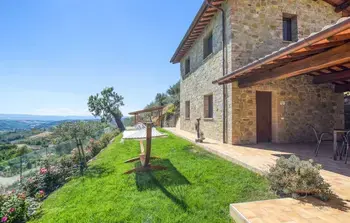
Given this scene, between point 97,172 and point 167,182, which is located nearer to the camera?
point 167,182

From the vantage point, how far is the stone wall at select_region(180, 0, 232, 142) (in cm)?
901

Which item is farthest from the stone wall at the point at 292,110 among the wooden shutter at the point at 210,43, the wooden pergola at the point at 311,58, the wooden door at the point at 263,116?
the wooden shutter at the point at 210,43

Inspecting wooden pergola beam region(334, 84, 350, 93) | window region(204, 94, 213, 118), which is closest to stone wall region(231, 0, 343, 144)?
wooden pergola beam region(334, 84, 350, 93)

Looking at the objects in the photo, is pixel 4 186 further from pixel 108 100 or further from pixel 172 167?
pixel 108 100

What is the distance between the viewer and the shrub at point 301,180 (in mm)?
3201

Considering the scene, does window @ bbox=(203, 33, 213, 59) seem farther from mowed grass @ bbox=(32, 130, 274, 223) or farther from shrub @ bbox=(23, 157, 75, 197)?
shrub @ bbox=(23, 157, 75, 197)

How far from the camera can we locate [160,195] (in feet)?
12.8

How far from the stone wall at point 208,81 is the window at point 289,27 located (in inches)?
122

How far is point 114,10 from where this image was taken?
10609 mm

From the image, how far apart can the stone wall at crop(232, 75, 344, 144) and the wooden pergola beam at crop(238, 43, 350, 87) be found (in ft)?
5.30

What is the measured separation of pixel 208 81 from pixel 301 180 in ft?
26.1

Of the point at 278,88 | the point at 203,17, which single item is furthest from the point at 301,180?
the point at 203,17

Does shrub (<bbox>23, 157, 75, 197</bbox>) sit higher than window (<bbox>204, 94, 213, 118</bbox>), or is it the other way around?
window (<bbox>204, 94, 213, 118</bbox>)

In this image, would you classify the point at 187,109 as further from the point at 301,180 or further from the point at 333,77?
the point at 301,180
